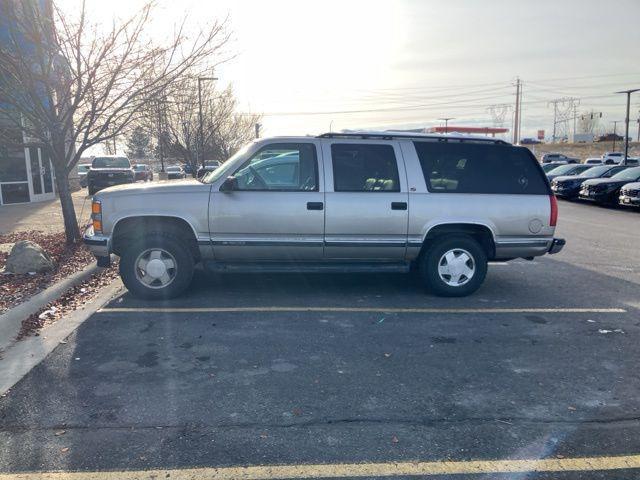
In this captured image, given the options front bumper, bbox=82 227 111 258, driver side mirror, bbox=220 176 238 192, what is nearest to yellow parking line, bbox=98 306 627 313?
front bumper, bbox=82 227 111 258

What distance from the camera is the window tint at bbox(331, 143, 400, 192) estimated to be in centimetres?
641

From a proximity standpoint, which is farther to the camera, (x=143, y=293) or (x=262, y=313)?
(x=143, y=293)

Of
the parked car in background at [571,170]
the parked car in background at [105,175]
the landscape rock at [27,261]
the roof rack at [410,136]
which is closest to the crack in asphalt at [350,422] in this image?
the roof rack at [410,136]

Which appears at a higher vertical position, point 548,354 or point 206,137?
point 206,137

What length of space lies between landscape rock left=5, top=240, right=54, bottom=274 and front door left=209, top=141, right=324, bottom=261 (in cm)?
270

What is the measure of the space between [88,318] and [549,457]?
4.63m

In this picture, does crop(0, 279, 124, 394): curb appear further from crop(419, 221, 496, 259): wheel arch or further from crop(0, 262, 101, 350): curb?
crop(419, 221, 496, 259): wheel arch

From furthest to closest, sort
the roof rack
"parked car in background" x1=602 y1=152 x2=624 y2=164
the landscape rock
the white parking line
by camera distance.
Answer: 1. "parked car in background" x1=602 y1=152 x2=624 y2=164
2. the landscape rock
3. the roof rack
4. the white parking line

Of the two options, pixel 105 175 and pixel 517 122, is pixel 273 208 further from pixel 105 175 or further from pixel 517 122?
pixel 517 122

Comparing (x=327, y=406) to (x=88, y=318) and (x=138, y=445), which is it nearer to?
(x=138, y=445)

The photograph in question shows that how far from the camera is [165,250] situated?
20.8 feet

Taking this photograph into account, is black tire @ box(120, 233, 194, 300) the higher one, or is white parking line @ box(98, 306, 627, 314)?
black tire @ box(120, 233, 194, 300)

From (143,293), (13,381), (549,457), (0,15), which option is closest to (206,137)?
(0,15)

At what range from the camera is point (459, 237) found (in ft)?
21.9
